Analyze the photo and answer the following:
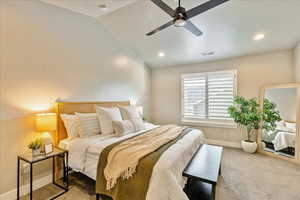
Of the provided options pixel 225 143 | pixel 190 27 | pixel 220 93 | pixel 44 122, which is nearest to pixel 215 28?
pixel 190 27

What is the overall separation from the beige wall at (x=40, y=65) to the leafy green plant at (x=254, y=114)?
3381 millimetres

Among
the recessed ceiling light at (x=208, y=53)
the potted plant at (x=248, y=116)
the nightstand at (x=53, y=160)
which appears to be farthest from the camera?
the recessed ceiling light at (x=208, y=53)

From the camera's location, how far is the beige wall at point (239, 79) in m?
3.74

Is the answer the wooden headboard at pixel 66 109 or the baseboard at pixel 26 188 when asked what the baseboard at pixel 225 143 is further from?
the baseboard at pixel 26 188

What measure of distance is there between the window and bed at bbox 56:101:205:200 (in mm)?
2331

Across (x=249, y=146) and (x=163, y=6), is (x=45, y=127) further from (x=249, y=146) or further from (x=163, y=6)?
(x=249, y=146)

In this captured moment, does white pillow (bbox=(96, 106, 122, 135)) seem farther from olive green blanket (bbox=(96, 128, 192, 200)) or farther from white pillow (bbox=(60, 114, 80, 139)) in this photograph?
olive green blanket (bbox=(96, 128, 192, 200))

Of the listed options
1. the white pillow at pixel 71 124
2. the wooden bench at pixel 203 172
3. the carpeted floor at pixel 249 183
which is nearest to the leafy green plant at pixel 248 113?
the carpeted floor at pixel 249 183

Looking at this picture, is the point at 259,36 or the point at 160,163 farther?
the point at 259,36

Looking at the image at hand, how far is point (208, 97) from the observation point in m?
4.62

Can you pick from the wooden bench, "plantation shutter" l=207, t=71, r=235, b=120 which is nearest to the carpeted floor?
the wooden bench

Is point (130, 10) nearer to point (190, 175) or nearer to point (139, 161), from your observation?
point (139, 161)

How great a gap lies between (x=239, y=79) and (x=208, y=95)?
3.06 ft

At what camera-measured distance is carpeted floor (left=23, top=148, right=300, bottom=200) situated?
2.16 metres
